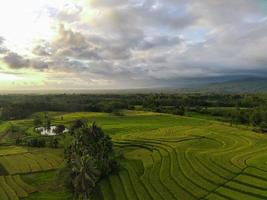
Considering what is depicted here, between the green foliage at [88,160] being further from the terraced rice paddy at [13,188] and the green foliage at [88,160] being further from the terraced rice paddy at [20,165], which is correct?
the terraced rice paddy at [20,165]

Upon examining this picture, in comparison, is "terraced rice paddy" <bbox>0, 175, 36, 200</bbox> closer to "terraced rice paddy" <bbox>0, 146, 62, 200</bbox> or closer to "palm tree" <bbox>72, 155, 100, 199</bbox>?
"terraced rice paddy" <bbox>0, 146, 62, 200</bbox>

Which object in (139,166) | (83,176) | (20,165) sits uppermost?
(83,176)

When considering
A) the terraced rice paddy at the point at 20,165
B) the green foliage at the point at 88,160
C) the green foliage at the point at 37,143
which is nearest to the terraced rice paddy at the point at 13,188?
the terraced rice paddy at the point at 20,165

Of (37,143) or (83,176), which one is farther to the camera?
(37,143)

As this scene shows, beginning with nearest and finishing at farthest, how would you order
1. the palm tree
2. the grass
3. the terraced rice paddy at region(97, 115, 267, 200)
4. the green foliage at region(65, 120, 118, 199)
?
the palm tree → the green foliage at region(65, 120, 118, 199) → the terraced rice paddy at region(97, 115, 267, 200) → the grass

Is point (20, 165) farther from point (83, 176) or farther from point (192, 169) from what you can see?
point (192, 169)

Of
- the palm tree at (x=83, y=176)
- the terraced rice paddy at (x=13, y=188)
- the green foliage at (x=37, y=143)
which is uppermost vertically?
the palm tree at (x=83, y=176)

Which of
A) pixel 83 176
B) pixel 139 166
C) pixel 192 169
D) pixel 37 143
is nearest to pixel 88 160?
pixel 83 176

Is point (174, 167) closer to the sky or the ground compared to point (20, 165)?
closer to the sky

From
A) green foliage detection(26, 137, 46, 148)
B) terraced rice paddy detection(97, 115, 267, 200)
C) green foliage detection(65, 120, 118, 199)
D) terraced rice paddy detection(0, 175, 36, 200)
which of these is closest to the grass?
terraced rice paddy detection(97, 115, 267, 200)
